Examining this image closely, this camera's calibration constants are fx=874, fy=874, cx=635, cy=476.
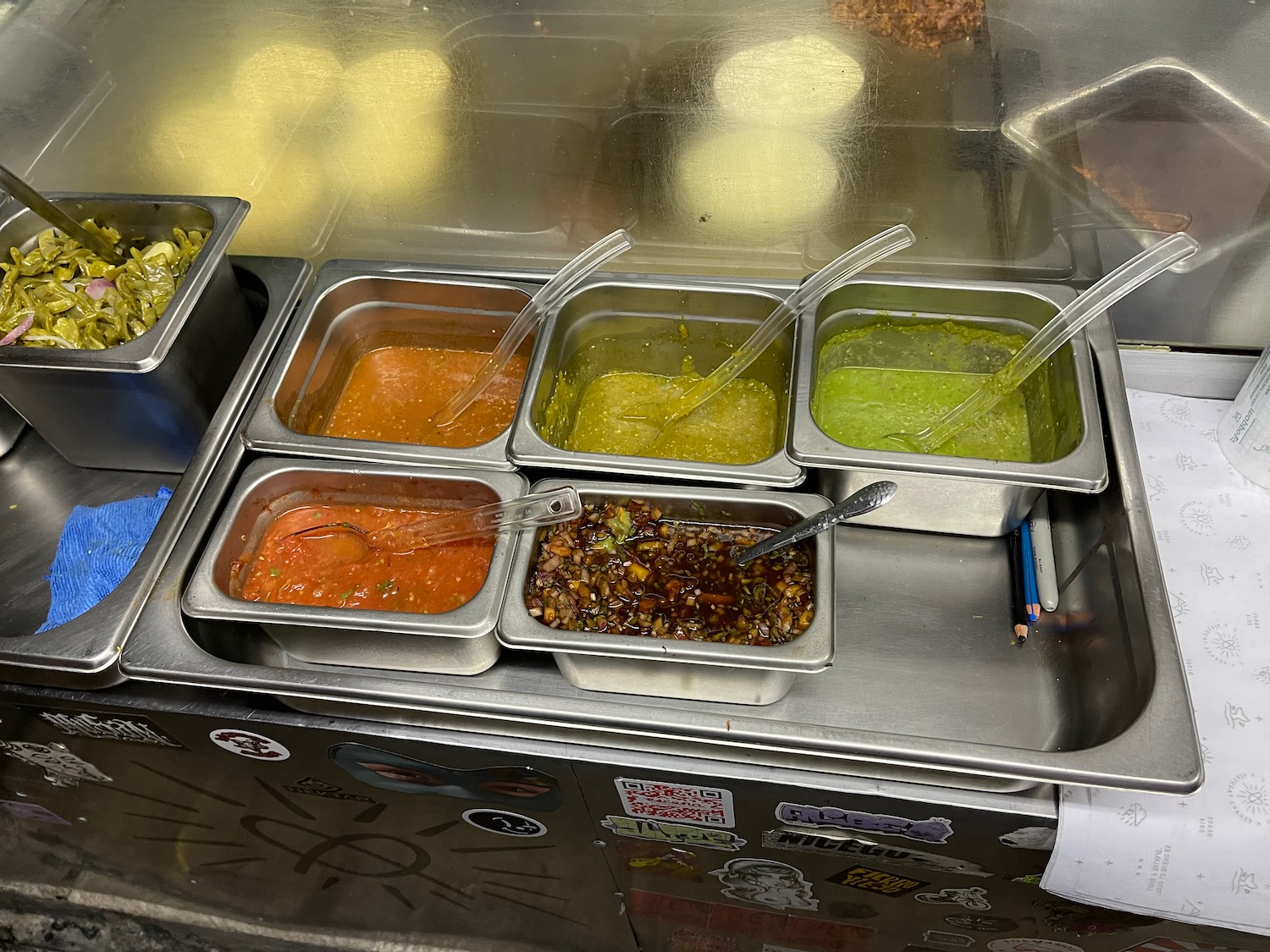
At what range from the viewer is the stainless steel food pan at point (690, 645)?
1.31m

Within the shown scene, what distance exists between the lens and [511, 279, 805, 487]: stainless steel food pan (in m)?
1.76

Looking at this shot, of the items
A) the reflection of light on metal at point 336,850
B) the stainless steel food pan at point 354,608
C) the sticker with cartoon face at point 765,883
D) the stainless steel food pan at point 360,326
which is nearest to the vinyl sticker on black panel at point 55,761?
the reflection of light on metal at point 336,850

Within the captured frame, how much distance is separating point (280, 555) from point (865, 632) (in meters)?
1.09

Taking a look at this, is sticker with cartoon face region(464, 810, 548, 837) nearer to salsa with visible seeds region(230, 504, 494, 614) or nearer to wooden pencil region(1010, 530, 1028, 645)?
salsa with visible seeds region(230, 504, 494, 614)

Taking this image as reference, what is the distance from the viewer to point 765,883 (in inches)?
66.7

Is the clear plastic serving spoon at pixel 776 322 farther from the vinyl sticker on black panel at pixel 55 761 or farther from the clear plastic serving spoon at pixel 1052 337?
the vinyl sticker on black panel at pixel 55 761

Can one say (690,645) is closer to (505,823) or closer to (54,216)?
(505,823)

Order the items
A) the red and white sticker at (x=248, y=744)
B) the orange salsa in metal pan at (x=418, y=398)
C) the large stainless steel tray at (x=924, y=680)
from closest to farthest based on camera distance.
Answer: the large stainless steel tray at (x=924, y=680) < the red and white sticker at (x=248, y=744) < the orange salsa in metal pan at (x=418, y=398)

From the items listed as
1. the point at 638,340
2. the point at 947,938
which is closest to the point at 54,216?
the point at 638,340

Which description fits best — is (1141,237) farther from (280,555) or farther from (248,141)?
(248,141)

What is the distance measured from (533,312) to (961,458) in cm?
87

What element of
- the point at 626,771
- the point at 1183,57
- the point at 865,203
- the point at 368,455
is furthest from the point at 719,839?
the point at 1183,57

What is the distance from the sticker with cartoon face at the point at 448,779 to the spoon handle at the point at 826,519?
514mm

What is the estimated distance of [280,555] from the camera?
1.61 meters
